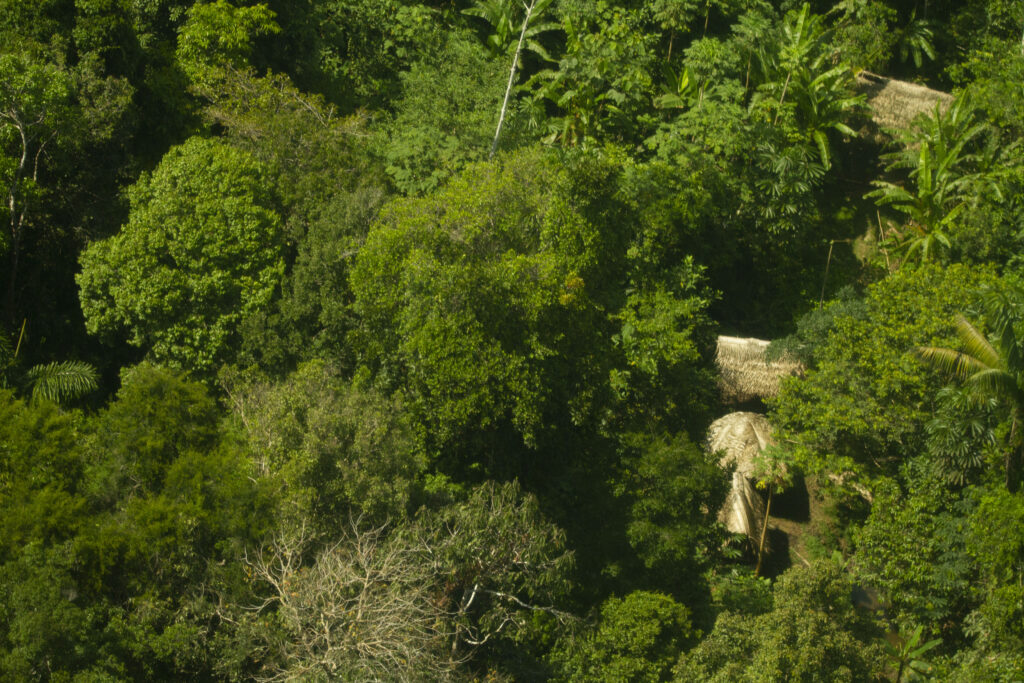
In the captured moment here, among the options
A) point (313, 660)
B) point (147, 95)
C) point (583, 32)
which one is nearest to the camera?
point (313, 660)

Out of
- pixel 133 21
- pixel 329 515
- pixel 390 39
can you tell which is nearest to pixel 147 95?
pixel 133 21

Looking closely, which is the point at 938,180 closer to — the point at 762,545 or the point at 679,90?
the point at 679,90

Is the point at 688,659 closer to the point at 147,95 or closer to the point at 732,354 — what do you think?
the point at 732,354

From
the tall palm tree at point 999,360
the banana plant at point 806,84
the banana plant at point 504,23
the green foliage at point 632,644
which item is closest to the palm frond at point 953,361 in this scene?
the tall palm tree at point 999,360

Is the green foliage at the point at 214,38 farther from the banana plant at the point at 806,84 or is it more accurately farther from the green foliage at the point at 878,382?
the green foliage at the point at 878,382

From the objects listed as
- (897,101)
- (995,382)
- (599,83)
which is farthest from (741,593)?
(897,101)

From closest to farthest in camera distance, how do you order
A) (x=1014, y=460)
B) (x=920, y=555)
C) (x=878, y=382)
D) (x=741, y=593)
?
(x=920, y=555) < (x=1014, y=460) < (x=741, y=593) < (x=878, y=382)
